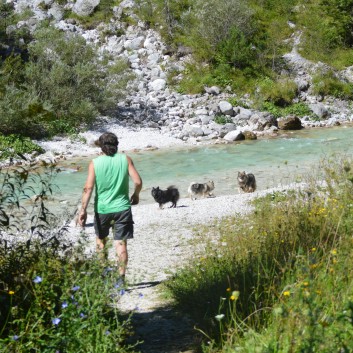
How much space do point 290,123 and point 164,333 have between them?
24342 mm

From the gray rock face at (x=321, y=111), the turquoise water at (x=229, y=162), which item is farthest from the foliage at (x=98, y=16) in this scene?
the turquoise water at (x=229, y=162)

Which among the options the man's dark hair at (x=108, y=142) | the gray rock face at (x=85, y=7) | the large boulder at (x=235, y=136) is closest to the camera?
the man's dark hair at (x=108, y=142)

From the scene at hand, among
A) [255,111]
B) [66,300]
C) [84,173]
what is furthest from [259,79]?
[66,300]

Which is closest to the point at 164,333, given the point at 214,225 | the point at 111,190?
the point at 111,190

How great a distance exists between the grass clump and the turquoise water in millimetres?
8897

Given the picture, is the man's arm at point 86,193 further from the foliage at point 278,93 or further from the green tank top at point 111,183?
the foliage at point 278,93

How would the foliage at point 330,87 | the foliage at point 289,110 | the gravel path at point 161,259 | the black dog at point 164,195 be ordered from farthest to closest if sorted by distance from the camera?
the foliage at point 330,87
the foliage at point 289,110
the black dog at point 164,195
the gravel path at point 161,259

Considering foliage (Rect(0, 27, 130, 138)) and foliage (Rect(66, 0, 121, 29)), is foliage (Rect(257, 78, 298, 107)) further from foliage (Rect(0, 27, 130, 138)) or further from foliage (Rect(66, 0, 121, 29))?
foliage (Rect(66, 0, 121, 29))

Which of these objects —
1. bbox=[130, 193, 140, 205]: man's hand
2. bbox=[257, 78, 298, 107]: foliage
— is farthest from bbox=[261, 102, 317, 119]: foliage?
bbox=[130, 193, 140, 205]: man's hand

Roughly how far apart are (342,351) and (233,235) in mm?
5240

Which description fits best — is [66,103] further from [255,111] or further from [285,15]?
[285,15]

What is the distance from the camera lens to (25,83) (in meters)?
27.4

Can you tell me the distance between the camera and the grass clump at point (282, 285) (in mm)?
3488

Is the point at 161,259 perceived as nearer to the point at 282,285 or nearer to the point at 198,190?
the point at 282,285
